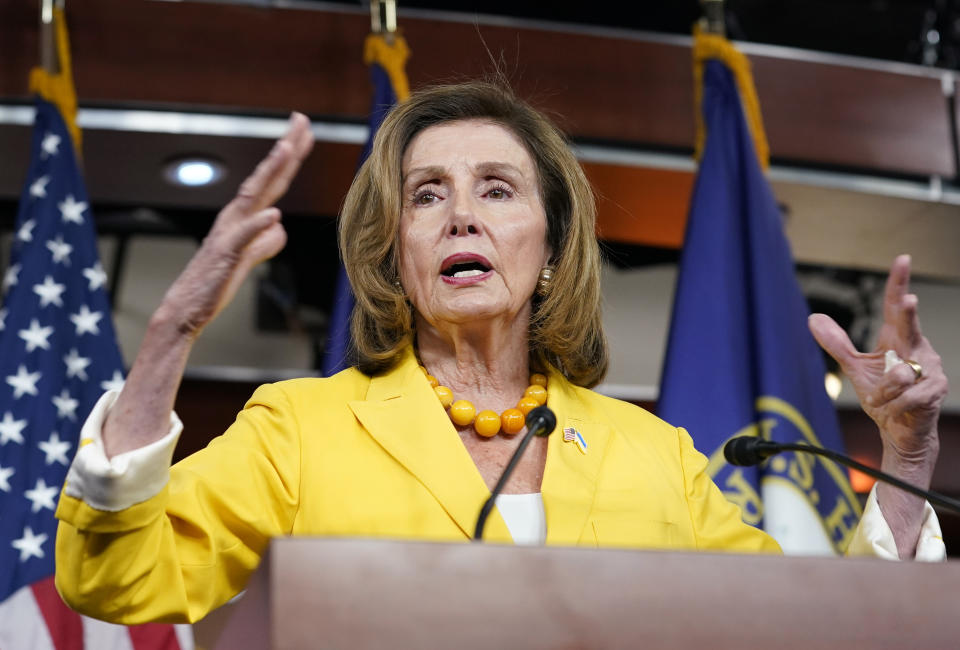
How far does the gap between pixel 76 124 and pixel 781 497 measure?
2256mm

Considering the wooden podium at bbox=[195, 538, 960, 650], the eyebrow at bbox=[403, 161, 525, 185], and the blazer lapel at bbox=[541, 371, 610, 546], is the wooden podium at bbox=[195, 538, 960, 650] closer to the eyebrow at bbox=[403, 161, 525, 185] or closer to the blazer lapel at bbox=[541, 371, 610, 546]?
the blazer lapel at bbox=[541, 371, 610, 546]

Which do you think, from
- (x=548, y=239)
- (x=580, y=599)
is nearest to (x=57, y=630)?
(x=548, y=239)

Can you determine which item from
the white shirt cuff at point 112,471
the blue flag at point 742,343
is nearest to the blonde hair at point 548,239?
the white shirt cuff at point 112,471

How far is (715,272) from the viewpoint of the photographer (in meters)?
3.27

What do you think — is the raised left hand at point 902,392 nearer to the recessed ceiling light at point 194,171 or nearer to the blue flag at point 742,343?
the blue flag at point 742,343

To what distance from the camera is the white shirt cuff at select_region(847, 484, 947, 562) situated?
175 cm

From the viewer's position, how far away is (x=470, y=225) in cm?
199

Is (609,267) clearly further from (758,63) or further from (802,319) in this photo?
(802,319)

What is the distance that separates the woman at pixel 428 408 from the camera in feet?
4.62

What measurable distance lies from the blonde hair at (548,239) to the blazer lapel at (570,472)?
0.16m

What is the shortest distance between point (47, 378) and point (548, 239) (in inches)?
60.4

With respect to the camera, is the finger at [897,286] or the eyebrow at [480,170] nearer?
the finger at [897,286]

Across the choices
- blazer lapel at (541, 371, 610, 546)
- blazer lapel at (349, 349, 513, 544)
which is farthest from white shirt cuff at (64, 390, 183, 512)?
blazer lapel at (541, 371, 610, 546)

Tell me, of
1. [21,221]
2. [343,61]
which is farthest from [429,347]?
[343,61]
